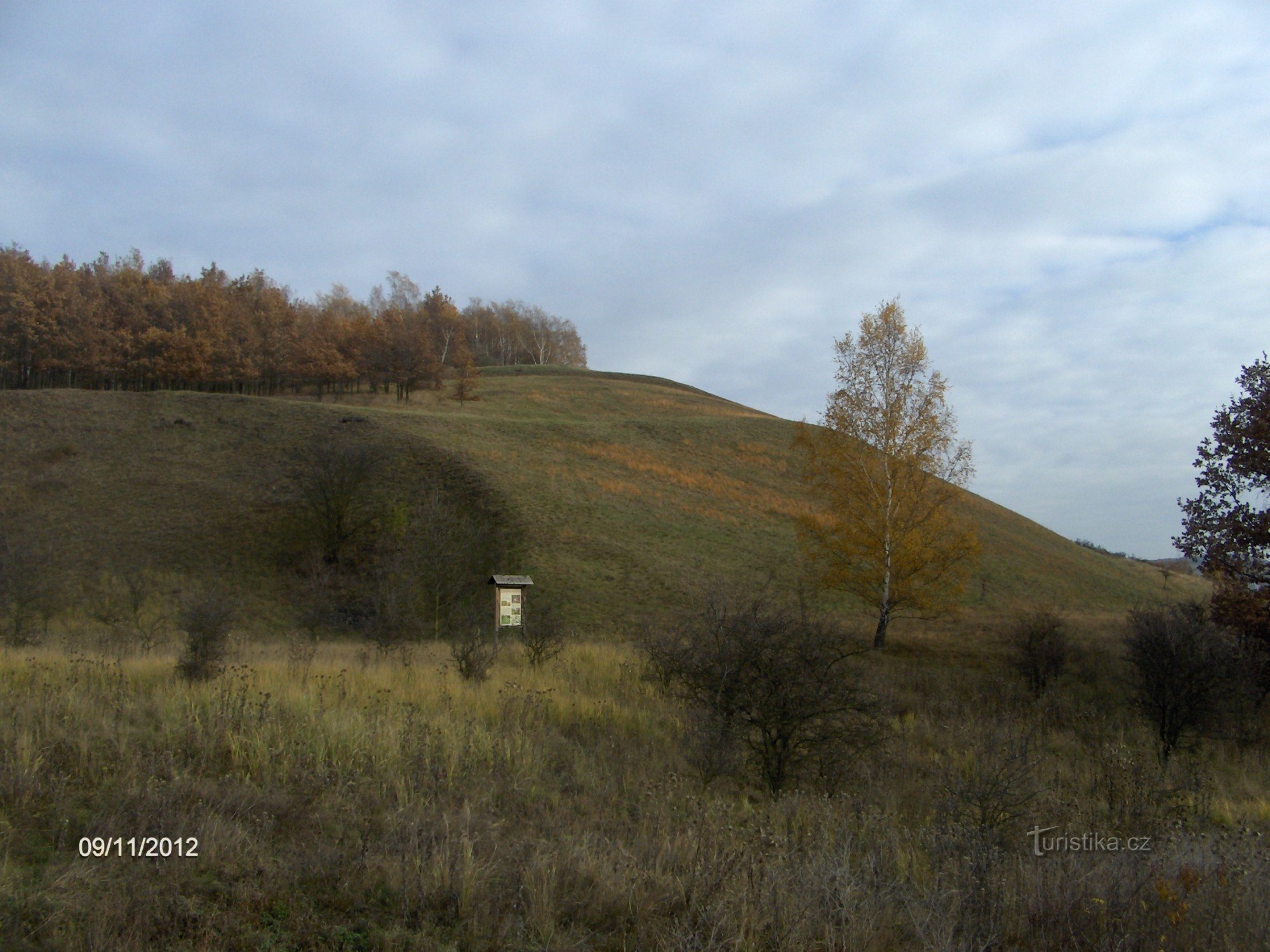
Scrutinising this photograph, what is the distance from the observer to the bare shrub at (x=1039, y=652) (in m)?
15.9

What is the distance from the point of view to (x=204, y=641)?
31.0ft

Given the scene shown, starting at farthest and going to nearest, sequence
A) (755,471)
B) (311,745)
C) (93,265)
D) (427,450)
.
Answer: (93,265)
(755,471)
(427,450)
(311,745)

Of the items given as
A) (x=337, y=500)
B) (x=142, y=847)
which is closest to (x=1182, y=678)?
(x=142, y=847)

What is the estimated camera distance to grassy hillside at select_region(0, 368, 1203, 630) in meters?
29.5

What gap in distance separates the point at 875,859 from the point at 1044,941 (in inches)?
48.8

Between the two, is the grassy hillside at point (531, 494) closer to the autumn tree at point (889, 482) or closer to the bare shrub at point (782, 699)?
the autumn tree at point (889, 482)

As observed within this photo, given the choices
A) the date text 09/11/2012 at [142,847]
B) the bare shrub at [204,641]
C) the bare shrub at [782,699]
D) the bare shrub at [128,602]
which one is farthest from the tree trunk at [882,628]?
the date text 09/11/2012 at [142,847]

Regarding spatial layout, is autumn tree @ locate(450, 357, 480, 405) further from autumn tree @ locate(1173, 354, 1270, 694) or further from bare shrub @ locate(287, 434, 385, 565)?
autumn tree @ locate(1173, 354, 1270, 694)

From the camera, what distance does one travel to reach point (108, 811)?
448cm

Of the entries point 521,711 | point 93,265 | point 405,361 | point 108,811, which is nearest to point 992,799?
point 521,711

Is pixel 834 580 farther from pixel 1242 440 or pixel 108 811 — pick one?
pixel 108 811

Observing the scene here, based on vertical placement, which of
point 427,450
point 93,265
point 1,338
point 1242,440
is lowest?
point 1242,440

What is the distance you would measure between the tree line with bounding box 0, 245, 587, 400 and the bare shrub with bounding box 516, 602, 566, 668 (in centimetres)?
4609

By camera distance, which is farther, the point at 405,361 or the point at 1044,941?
the point at 405,361
